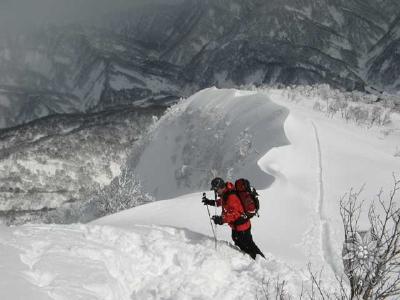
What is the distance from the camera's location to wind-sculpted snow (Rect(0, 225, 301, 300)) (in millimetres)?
8773

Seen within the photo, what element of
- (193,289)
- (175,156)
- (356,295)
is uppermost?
(356,295)

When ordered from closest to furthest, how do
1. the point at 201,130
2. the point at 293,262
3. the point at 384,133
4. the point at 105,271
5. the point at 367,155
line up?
the point at 105,271
the point at 293,262
the point at 367,155
the point at 384,133
the point at 201,130

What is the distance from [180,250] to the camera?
11.3 metres

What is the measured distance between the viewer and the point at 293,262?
12.5 meters

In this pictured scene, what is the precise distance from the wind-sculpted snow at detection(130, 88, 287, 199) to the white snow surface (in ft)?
9.54

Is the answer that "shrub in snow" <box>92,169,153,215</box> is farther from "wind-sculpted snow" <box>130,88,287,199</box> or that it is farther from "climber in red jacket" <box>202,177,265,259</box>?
"climber in red jacket" <box>202,177,265,259</box>

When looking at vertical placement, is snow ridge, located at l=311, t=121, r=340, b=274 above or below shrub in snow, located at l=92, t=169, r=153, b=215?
above

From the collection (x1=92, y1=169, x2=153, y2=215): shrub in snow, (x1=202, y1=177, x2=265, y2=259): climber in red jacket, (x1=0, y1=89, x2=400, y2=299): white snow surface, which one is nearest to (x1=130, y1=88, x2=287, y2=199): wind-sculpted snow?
(x1=92, y1=169, x2=153, y2=215): shrub in snow

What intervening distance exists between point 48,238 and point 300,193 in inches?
375

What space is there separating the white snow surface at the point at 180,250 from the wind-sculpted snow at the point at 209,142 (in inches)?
114

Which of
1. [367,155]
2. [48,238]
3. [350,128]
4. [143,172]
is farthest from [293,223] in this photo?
[143,172]

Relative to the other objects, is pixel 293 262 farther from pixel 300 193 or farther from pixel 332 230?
pixel 300 193

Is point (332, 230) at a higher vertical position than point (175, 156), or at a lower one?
higher

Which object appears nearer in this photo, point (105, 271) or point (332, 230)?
point (105, 271)
